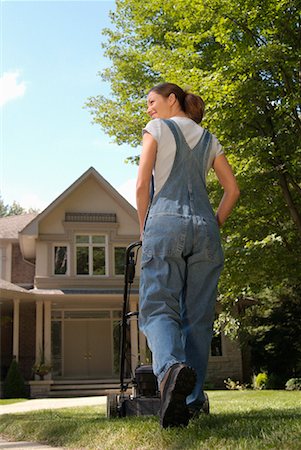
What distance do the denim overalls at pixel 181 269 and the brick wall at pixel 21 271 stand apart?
22.0 metres

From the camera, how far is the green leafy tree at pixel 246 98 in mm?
11414

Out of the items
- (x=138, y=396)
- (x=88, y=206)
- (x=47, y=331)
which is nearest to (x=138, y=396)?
(x=138, y=396)

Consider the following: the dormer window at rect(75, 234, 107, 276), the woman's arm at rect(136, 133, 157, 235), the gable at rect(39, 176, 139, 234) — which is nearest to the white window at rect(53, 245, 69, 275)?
the dormer window at rect(75, 234, 107, 276)

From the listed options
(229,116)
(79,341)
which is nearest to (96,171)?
(79,341)

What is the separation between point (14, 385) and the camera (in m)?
18.8

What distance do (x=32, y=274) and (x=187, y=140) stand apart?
72.7 feet

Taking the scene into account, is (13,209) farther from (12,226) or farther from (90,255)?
(90,255)

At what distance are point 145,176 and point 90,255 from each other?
19.6 meters

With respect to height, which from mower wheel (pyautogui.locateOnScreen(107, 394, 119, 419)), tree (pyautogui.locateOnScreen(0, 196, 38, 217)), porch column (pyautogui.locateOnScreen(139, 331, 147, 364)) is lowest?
mower wheel (pyautogui.locateOnScreen(107, 394, 119, 419))

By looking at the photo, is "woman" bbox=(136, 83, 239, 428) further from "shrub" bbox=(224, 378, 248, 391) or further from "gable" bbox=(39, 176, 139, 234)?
"gable" bbox=(39, 176, 139, 234)

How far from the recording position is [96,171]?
75.7 ft

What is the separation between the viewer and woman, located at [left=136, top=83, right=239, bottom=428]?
317cm

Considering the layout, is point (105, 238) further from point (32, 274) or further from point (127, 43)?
point (127, 43)

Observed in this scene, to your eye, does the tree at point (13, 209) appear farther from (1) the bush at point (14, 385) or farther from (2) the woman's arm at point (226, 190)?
(2) the woman's arm at point (226, 190)
